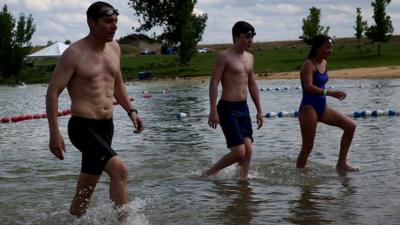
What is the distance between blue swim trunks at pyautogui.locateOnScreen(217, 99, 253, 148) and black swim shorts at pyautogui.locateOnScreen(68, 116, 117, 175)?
8.93 ft

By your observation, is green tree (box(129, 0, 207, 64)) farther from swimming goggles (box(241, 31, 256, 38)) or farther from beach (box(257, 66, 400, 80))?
swimming goggles (box(241, 31, 256, 38))

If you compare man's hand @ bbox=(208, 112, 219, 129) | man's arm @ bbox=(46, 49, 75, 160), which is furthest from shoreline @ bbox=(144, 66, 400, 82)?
man's arm @ bbox=(46, 49, 75, 160)

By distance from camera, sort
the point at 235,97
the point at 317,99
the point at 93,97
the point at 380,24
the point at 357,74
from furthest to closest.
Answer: the point at 380,24 → the point at 357,74 → the point at 317,99 → the point at 235,97 → the point at 93,97

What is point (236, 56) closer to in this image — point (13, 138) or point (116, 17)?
point (116, 17)

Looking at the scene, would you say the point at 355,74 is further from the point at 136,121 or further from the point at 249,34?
the point at 136,121

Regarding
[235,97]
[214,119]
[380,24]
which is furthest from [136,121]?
[380,24]

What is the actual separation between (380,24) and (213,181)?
1934 inches

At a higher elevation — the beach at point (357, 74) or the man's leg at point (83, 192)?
the man's leg at point (83, 192)

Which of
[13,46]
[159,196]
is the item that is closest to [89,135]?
[159,196]

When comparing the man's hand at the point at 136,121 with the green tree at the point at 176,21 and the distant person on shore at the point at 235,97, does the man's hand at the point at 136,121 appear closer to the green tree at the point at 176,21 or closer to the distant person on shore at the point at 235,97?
the distant person on shore at the point at 235,97

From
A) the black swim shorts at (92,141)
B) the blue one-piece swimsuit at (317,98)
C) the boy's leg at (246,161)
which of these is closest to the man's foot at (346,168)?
the blue one-piece swimsuit at (317,98)

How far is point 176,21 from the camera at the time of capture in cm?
6078

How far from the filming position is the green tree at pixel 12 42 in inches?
2286

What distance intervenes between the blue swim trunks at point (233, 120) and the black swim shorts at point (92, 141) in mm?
2721
